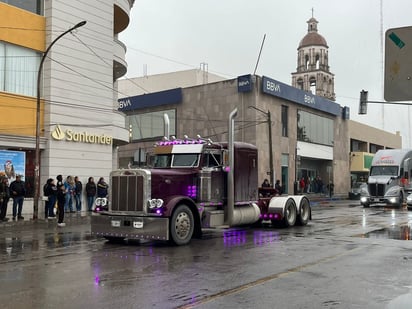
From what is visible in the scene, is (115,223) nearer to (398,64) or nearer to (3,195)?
(3,195)

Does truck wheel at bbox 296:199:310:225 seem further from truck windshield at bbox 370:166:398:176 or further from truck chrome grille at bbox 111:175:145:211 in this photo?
truck windshield at bbox 370:166:398:176

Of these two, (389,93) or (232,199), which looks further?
(232,199)

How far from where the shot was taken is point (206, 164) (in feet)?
44.7

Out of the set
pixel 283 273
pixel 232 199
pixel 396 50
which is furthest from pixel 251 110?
pixel 396 50

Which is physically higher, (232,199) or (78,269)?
(232,199)

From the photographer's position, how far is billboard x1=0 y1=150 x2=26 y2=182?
2055 centimetres

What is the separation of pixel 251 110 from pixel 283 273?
31.7 meters

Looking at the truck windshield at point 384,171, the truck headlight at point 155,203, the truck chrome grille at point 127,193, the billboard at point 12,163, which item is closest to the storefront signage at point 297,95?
the truck windshield at point 384,171

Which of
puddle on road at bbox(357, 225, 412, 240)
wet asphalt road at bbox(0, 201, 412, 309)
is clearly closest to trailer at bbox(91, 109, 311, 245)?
wet asphalt road at bbox(0, 201, 412, 309)

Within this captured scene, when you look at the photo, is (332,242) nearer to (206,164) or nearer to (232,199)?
(232,199)

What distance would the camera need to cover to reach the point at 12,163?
68.5 ft

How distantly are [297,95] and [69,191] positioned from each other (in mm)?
28227

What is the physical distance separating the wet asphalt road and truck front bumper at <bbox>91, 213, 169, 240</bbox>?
0.32 m

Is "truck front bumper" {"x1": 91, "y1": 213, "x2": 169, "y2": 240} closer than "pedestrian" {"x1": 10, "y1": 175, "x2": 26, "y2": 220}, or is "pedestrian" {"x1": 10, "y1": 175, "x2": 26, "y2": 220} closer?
"truck front bumper" {"x1": 91, "y1": 213, "x2": 169, "y2": 240}
